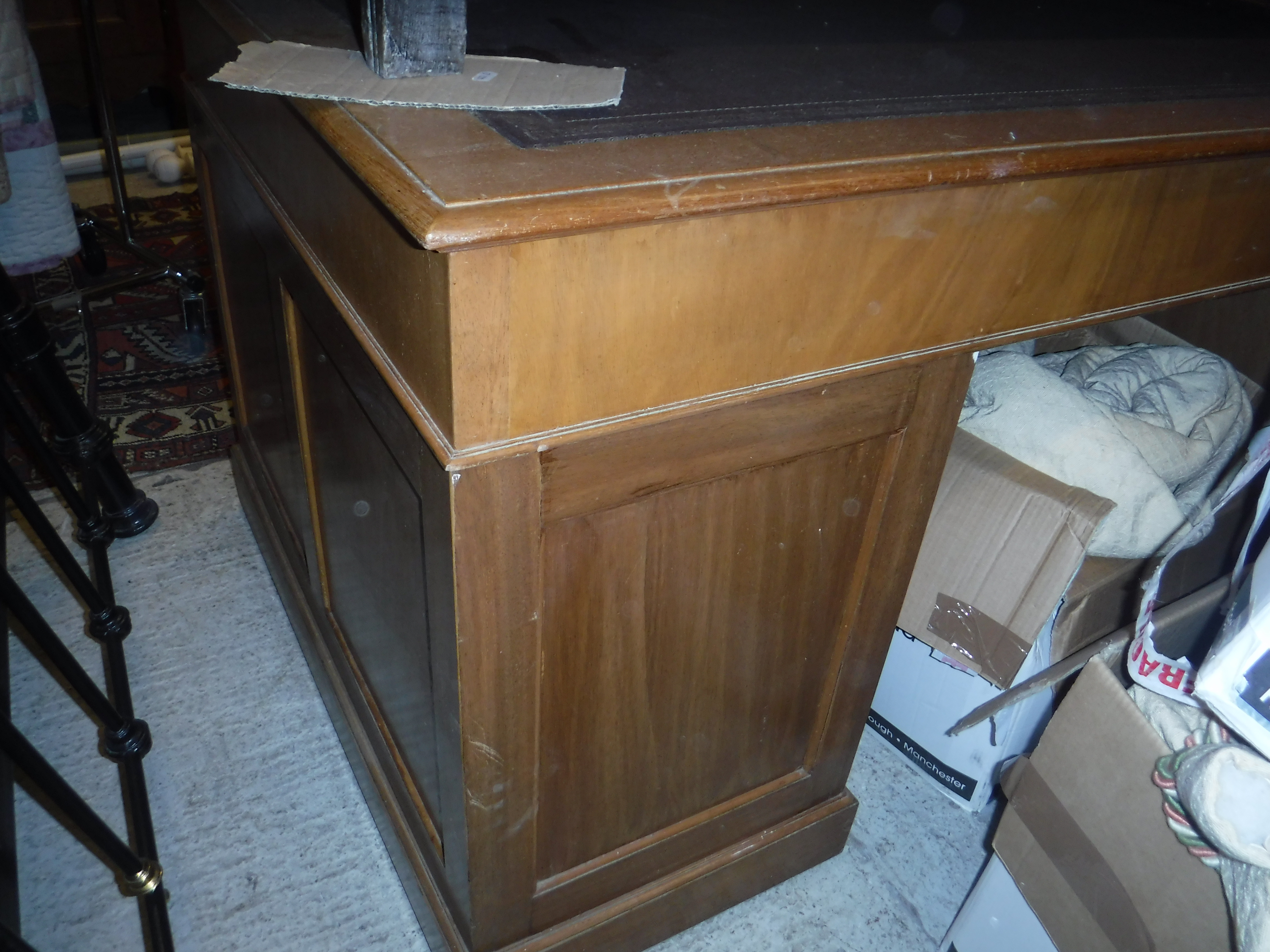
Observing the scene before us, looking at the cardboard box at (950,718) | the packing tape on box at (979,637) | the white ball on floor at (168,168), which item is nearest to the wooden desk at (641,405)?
the packing tape on box at (979,637)

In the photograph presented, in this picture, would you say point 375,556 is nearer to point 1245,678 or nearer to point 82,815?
point 82,815

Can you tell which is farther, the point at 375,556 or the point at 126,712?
the point at 126,712

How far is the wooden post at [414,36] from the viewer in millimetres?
684

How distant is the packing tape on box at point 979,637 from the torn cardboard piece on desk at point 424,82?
76 cm

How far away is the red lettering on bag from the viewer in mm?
804

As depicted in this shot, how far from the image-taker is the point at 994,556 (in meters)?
1.13

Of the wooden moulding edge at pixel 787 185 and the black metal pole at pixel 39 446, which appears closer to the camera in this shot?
the wooden moulding edge at pixel 787 185

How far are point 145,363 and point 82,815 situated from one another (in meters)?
1.58

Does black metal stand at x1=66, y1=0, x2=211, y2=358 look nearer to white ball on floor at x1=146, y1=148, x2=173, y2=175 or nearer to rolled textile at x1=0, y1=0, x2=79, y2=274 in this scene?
rolled textile at x1=0, y1=0, x2=79, y2=274

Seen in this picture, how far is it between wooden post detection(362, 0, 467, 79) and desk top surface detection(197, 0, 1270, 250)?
6cm

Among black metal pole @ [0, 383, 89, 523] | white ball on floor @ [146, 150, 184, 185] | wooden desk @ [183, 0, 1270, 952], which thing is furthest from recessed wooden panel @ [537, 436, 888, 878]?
white ball on floor @ [146, 150, 184, 185]

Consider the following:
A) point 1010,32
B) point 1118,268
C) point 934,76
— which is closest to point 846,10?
point 1010,32

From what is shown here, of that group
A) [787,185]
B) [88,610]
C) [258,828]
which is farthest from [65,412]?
[787,185]

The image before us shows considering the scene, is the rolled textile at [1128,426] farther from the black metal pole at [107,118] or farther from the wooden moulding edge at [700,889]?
the black metal pole at [107,118]
